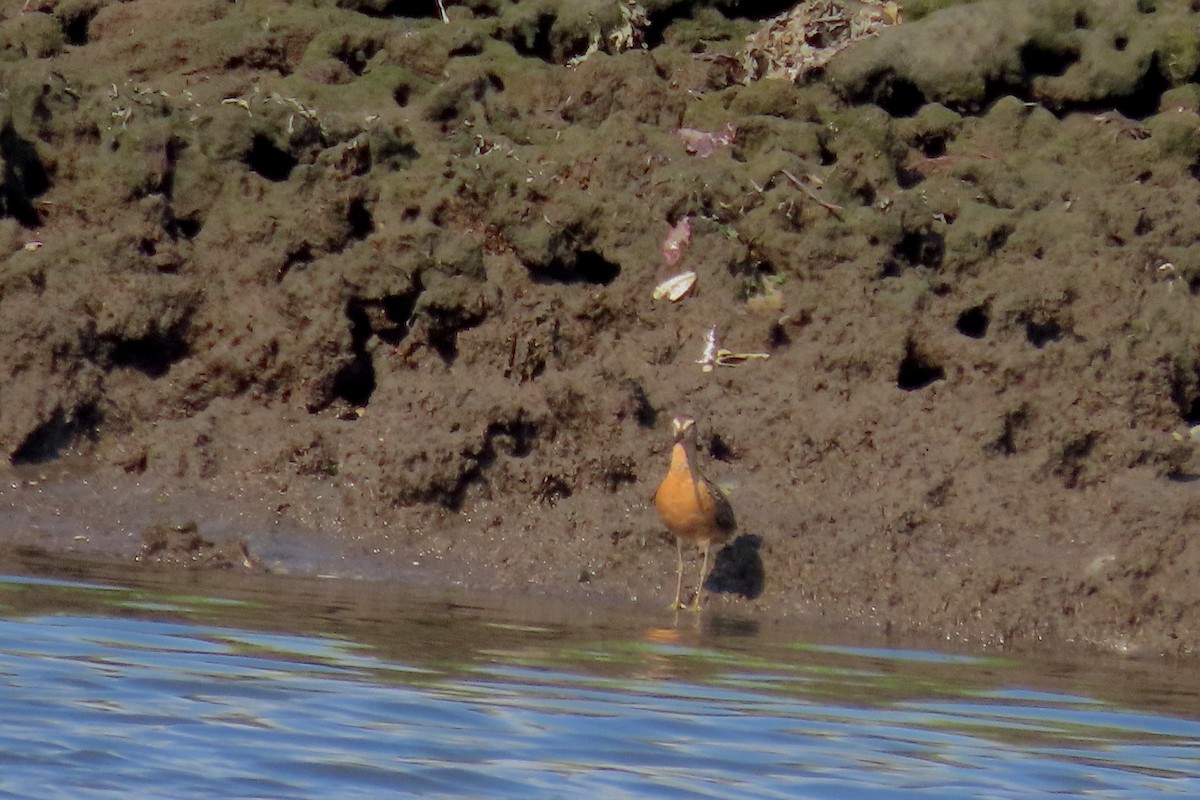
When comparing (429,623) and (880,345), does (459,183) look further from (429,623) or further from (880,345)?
(429,623)

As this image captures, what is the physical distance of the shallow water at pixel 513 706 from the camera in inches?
240

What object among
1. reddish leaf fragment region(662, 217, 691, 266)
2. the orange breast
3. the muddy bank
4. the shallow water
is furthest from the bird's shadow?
reddish leaf fragment region(662, 217, 691, 266)

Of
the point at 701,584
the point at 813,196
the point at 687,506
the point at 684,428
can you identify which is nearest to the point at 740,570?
the point at 701,584

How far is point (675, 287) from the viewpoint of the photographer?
37.4 ft

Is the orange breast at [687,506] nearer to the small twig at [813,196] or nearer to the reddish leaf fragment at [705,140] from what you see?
the small twig at [813,196]

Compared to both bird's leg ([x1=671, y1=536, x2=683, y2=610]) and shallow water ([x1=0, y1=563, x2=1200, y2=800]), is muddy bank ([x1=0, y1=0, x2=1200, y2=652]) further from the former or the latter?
shallow water ([x1=0, y1=563, x2=1200, y2=800])

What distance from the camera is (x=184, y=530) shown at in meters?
10.1

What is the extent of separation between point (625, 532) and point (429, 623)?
6.05ft

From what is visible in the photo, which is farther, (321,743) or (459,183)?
(459,183)

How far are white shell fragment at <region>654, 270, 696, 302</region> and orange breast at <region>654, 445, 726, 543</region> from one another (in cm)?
173

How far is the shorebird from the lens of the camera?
9.62m

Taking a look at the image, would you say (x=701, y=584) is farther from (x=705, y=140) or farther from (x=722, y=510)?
(x=705, y=140)

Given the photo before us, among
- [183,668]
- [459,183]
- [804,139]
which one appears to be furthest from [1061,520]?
[183,668]

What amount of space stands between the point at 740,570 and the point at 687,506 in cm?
60
